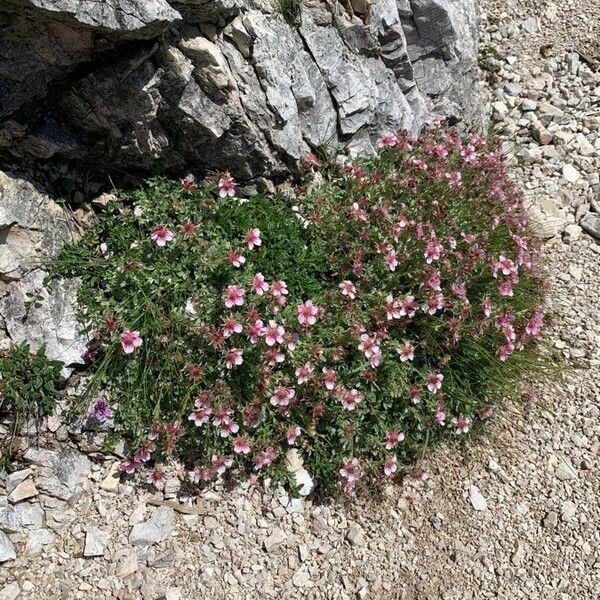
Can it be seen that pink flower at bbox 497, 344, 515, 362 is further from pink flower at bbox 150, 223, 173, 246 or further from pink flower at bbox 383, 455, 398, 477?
pink flower at bbox 150, 223, 173, 246

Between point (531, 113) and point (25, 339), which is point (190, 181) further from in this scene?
point (531, 113)

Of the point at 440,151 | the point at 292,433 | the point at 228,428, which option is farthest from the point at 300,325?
the point at 440,151

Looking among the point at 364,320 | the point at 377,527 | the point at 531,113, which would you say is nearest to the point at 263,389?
the point at 364,320

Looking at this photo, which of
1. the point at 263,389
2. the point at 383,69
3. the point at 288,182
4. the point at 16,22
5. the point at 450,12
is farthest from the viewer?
the point at 450,12

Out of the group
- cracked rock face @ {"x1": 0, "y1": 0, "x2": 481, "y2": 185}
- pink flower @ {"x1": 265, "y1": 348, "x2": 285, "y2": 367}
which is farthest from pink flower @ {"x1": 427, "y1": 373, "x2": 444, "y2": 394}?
cracked rock face @ {"x1": 0, "y1": 0, "x2": 481, "y2": 185}

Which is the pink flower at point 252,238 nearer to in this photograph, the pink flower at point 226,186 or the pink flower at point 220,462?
the pink flower at point 226,186

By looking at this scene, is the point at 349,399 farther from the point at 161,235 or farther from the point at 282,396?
the point at 161,235

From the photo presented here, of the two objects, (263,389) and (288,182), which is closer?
(263,389)
